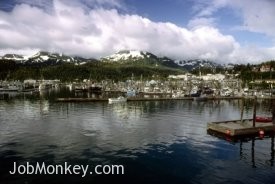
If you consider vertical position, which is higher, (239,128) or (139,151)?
(239,128)

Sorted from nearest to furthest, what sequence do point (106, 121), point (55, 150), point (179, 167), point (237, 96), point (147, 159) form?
point (179, 167) < point (147, 159) < point (55, 150) < point (106, 121) < point (237, 96)

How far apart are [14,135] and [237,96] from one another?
149260 mm

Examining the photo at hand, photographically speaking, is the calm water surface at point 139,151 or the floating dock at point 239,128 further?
the floating dock at point 239,128

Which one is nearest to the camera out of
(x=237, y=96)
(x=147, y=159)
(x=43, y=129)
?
(x=147, y=159)

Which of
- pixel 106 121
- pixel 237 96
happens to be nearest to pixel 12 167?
pixel 106 121

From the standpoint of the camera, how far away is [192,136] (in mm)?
65438

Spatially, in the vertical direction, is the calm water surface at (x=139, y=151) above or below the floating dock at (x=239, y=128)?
below

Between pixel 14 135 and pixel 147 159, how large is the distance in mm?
30612

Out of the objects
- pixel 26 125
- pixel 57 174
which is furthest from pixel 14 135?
pixel 57 174

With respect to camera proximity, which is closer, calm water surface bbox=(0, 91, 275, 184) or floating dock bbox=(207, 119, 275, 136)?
calm water surface bbox=(0, 91, 275, 184)

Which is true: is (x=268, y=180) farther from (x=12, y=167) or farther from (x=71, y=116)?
(x=71, y=116)

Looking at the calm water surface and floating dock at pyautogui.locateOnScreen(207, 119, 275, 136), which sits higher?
floating dock at pyautogui.locateOnScreen(207, 119, 275, 136)

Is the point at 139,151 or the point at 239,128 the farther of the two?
the point at 239,128

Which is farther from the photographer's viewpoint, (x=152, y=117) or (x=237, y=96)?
(x=237, y=96)
